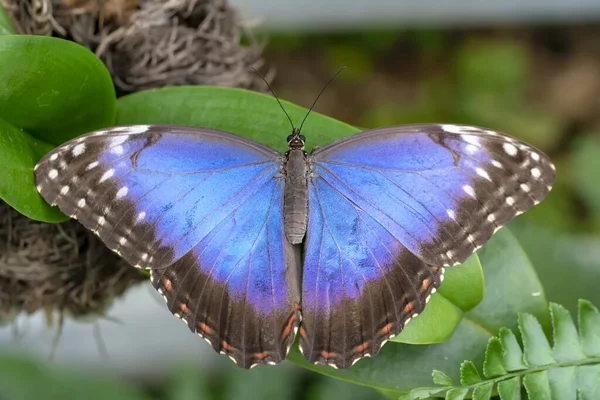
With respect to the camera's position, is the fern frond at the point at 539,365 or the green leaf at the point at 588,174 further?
the green leaf at the point at 588,174

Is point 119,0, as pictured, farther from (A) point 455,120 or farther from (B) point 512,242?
(A) point 455,120

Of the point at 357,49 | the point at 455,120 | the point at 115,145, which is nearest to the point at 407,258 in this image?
the point at 115,145

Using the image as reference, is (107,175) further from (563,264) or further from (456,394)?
(563,264)

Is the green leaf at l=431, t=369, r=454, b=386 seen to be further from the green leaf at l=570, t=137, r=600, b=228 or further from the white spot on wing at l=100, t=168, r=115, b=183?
the green leaf at l=570, t=137, r=600, b=228

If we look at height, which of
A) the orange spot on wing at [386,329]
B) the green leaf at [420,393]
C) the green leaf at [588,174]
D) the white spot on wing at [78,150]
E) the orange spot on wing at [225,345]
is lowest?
the green leaf at [420,393]

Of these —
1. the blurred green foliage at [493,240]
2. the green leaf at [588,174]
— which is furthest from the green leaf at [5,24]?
the green leaf at [588,174]

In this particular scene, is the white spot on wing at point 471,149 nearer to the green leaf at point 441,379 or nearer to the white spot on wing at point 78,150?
the green leaf at point 441,379
